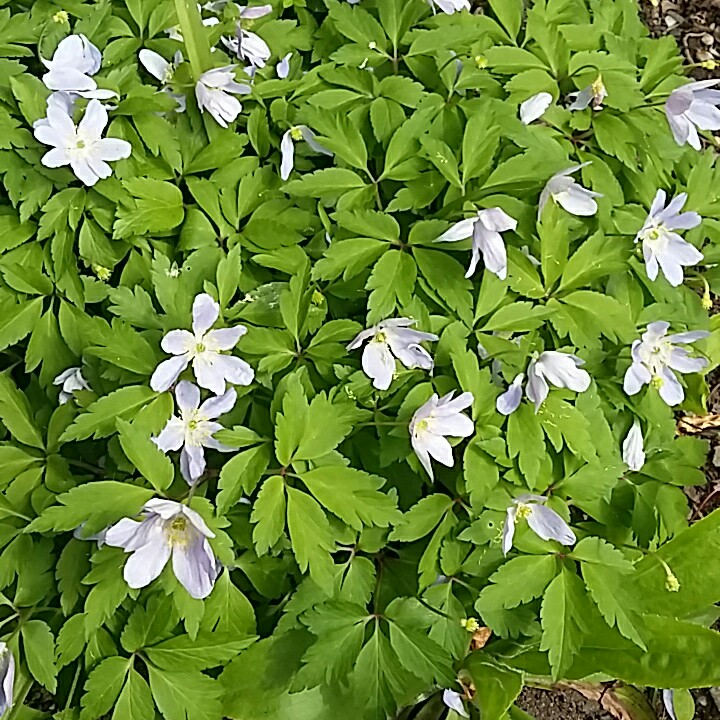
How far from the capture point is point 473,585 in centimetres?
129

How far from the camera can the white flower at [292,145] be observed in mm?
1300

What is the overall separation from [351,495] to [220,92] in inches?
25.8

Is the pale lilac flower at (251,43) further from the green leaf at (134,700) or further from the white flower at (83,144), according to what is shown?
the green leaf at (134,700)

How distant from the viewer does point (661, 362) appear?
1.31 metres

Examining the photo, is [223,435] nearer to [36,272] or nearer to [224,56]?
[36,272]

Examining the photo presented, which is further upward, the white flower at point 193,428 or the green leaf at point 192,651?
the white flower at point 193,428

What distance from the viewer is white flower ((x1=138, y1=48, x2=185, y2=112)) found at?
1.33 metres

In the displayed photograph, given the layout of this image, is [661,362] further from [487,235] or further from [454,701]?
[454,701]

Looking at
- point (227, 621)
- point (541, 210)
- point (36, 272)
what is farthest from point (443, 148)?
point (227, 621)

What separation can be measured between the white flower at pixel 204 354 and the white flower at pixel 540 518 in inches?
17.2

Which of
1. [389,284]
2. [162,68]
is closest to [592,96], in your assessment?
[389,284]

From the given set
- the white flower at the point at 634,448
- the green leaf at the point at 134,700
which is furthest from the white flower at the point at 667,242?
the green leaf at the point at 134,700

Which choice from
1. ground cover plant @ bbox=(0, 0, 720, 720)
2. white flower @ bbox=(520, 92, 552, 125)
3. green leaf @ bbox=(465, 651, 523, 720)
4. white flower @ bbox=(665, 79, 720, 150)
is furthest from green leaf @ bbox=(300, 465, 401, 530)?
white flower @ bbox=(665, 79, 720, 150)

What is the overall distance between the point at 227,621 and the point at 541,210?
773 mm
